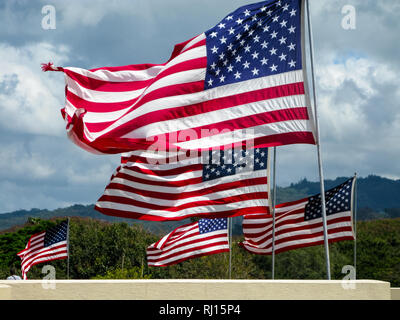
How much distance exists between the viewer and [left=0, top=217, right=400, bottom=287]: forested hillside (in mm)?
58781

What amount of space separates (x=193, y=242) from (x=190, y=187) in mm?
8707

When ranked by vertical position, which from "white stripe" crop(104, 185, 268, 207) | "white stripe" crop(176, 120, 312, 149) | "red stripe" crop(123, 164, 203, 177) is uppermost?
"white stripe" crop(176, 120, 312, 149)

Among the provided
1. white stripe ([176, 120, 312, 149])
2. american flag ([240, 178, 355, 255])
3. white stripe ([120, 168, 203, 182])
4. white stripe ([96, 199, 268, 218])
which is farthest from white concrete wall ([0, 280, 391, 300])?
american flag ([240, 178, 355, 255])

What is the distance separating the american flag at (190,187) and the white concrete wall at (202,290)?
4.24 m

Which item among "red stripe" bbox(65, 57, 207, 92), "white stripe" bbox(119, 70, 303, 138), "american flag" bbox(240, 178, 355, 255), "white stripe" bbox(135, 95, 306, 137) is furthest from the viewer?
"american flag" bbox(240, 178, 355, 255)

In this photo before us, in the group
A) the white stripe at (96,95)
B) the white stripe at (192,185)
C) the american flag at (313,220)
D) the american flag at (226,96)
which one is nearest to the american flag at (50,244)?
the american flag at (313,220)

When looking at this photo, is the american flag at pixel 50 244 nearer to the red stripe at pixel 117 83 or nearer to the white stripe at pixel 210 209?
the white stripe at pixel 210 209

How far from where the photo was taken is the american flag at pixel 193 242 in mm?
22000

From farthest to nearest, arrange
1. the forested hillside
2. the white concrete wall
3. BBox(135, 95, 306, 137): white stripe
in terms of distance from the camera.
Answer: the forested hillside → BBox(135, 95, 306, 137): white stripe → the white concrete wall

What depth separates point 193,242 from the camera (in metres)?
22.0

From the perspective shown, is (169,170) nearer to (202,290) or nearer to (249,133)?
(249,133)

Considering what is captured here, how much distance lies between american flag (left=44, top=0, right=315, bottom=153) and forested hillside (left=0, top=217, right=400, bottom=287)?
145 feet

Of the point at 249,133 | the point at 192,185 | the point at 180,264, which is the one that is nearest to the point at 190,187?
the point at 192,185

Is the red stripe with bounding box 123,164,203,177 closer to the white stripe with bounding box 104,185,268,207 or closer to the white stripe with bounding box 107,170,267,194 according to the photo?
the white stripe with bounding box 107,170,267,194
